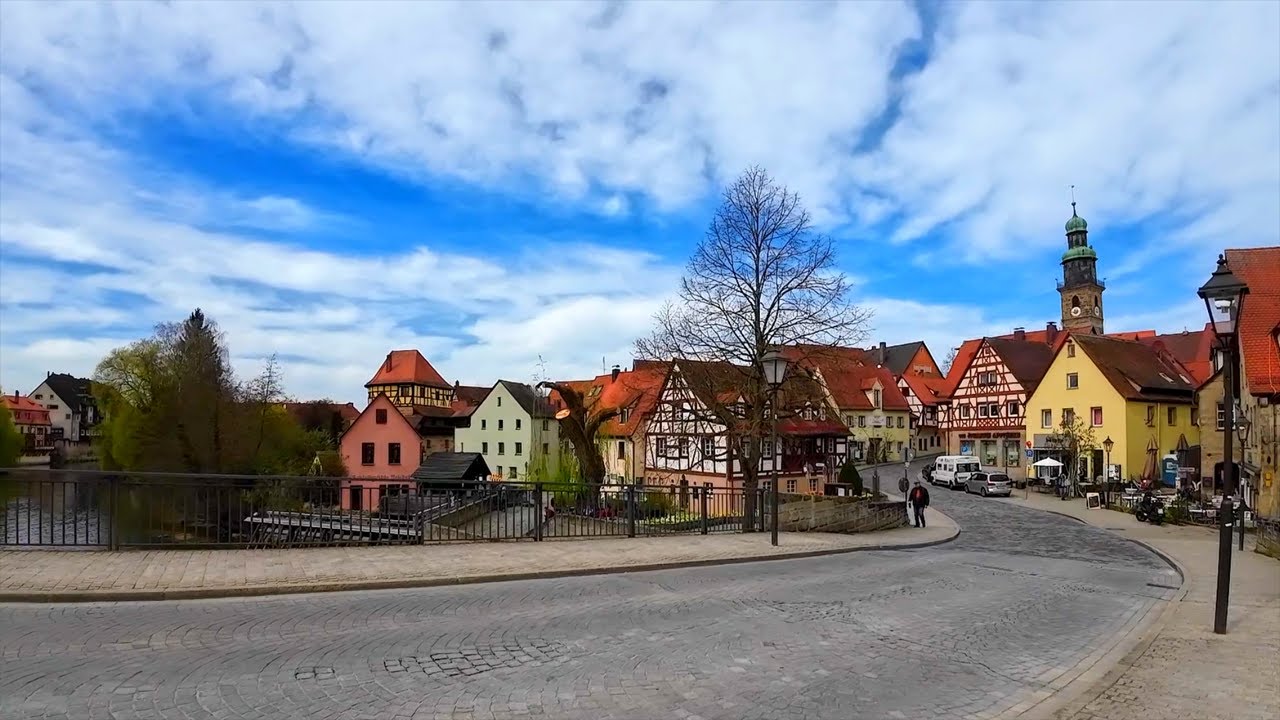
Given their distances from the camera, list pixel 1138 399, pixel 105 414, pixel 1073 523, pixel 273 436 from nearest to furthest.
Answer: pixel 1073 523, pixel 1138 399, pixel 273 436, pixel 105 414

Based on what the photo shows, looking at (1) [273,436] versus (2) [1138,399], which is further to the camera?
(1) [273,436]

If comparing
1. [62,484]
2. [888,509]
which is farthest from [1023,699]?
[888,509]

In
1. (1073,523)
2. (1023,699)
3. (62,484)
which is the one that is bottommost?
(1073,523)

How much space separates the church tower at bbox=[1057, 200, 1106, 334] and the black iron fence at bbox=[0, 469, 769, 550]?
255 feet

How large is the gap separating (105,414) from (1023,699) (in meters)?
64.6

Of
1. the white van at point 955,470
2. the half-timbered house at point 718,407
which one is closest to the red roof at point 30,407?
the half-timbered house at point 718,407

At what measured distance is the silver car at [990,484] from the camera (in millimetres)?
42688

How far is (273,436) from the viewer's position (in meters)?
50.5

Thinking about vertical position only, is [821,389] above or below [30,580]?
above

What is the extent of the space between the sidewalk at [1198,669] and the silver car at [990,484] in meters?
30.8

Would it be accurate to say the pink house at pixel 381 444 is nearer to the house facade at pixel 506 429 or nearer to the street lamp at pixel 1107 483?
the house facade at pixel 506 429

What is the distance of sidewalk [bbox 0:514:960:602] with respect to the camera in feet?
28.8

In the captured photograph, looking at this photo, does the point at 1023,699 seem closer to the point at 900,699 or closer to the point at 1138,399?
the point at 900,699

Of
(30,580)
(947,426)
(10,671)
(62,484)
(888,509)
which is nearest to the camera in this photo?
(10,671)
